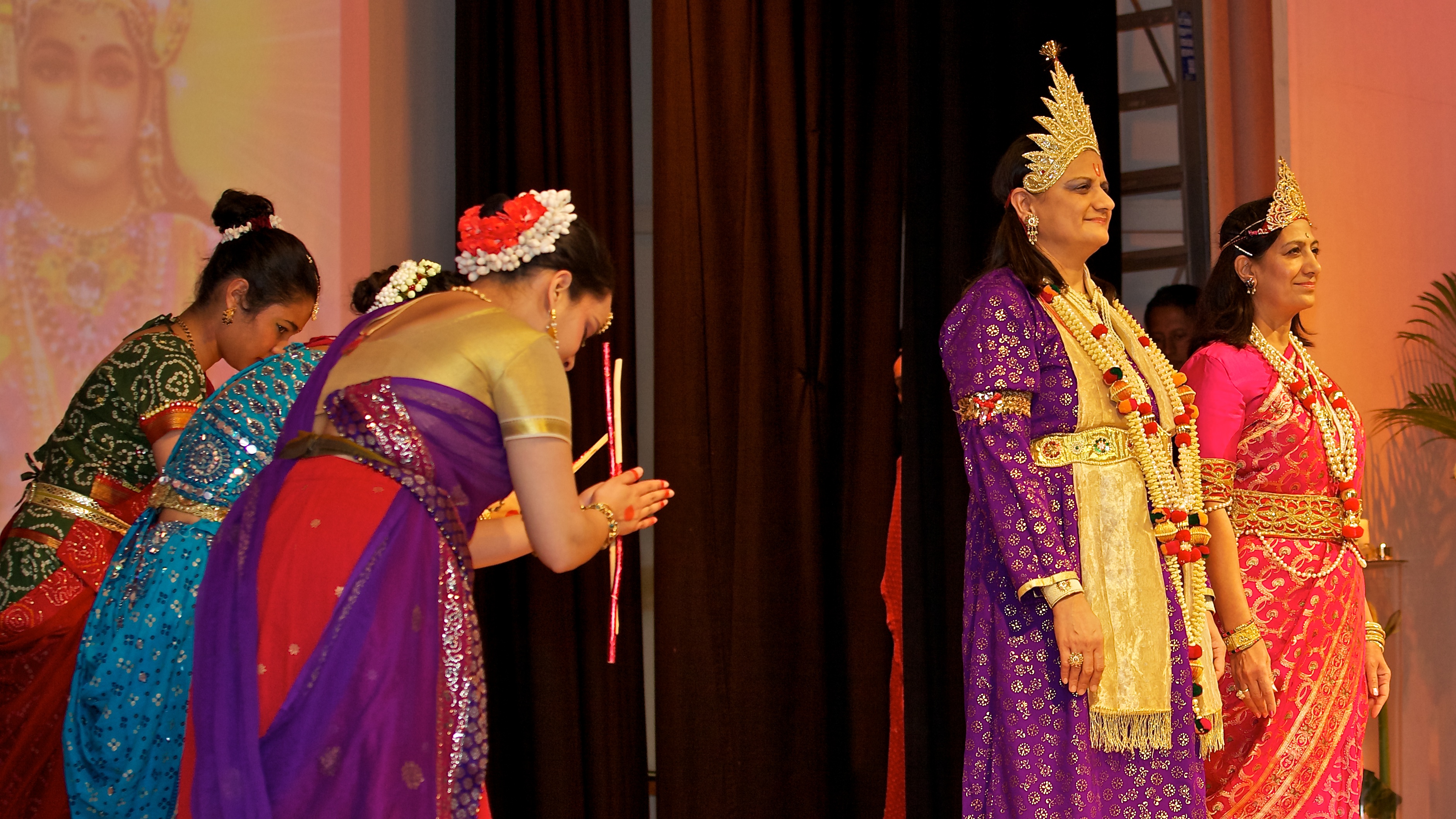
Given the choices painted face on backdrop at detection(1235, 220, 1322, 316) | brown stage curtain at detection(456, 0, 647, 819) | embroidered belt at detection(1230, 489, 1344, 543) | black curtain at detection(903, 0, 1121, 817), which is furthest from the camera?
brown stage curtain at detection(456, 0, 647, 819)

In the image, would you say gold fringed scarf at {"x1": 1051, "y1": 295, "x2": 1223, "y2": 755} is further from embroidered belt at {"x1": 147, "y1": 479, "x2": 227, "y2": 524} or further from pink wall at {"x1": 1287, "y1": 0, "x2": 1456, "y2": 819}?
pink wall at {"x1": 1287, "y1": 0, "x2": 1456, "y2": 819}

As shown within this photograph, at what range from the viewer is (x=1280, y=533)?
2779mm

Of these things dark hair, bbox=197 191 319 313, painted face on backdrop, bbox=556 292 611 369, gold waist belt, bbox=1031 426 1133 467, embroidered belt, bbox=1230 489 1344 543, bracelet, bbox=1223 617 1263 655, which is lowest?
bracelet, bbox=1223 617 1263 655

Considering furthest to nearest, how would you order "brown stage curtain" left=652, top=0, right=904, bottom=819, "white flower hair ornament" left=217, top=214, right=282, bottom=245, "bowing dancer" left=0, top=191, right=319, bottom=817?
1. "brown stage curtain" left=652, top=0, right=904, bottom=819
2. "white flower hair ornament" left=217, top=214, right=282, bottom=245
3. "bowing dancer" left=0, top=191, right=319, bottom=817

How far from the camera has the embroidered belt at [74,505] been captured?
255 centimetres

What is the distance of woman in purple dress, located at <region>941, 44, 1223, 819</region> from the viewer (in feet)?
6.97

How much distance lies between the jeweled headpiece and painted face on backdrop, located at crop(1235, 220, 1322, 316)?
0.05ft

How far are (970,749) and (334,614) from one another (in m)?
1.12

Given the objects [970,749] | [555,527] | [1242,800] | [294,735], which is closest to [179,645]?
[294,735]

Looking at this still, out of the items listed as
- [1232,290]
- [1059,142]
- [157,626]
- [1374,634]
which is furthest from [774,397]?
[157,626]

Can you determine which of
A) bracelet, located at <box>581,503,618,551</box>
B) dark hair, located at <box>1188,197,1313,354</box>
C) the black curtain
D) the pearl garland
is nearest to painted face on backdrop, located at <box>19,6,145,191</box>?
the black curtain

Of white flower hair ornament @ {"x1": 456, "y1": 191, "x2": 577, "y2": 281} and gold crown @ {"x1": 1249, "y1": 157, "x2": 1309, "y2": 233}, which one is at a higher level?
gold crown @ {"x1": 1249, "y1": 157, "x2": 1309, "y2": 233}

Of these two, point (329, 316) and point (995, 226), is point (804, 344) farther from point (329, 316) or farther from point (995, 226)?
point (329, 316)

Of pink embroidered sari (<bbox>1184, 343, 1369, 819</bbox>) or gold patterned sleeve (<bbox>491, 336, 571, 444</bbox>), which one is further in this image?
pink embroidered sari (<bbox>1184, 343, 1369, 819</bbox>)
